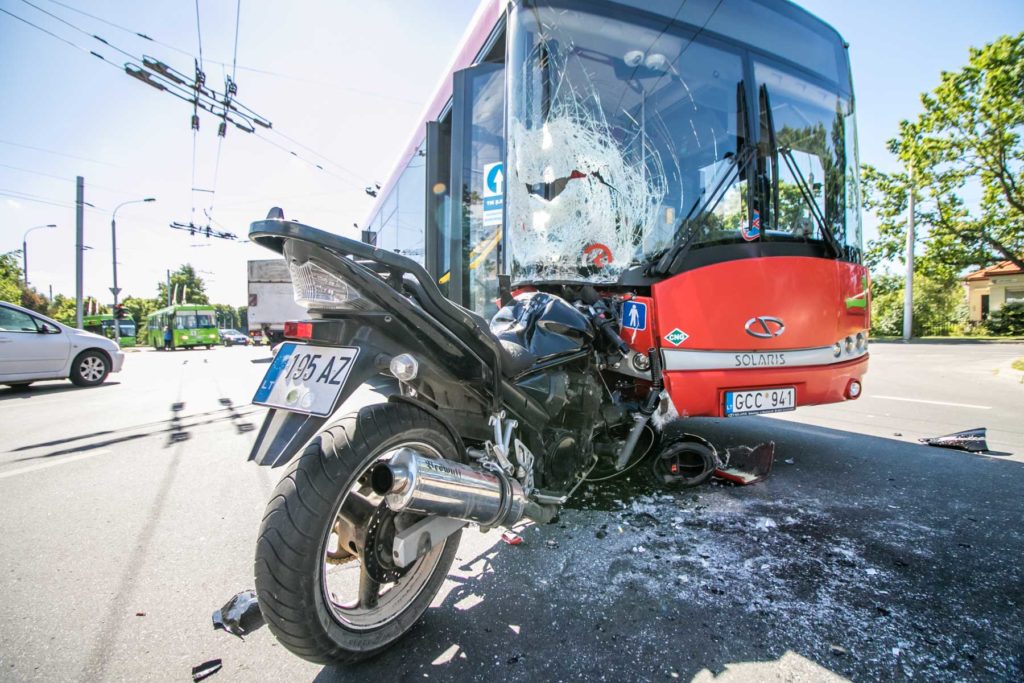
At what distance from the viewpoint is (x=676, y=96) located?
3.03m

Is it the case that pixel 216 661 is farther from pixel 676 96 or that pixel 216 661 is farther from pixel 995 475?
pixel 995 475

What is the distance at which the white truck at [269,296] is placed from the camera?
2189 centimetres

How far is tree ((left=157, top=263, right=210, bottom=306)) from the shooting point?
66.4 metres

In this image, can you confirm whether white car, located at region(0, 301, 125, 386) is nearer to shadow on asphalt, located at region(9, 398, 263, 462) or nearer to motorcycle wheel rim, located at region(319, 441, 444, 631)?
shadow on asphalt, located at region(9, 398, 263, 462)

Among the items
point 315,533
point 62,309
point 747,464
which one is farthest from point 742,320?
point 62,309

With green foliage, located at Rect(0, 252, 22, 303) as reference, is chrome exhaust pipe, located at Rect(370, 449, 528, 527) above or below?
below

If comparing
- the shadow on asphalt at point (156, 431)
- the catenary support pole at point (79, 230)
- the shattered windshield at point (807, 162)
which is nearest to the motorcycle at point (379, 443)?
the shattered windshield at point (807, 162)

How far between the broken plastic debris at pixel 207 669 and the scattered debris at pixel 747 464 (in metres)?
2.80

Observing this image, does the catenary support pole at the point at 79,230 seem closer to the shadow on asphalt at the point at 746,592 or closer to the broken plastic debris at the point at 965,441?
the shadow on asphalt at the point at 746,592

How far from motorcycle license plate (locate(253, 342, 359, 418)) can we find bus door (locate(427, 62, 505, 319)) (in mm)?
1684

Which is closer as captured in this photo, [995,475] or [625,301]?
[625,301]

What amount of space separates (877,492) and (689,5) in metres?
3.39

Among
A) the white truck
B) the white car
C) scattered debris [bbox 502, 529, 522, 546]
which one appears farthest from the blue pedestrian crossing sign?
the white truck

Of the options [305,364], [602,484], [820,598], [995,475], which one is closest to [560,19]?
[305,364]
